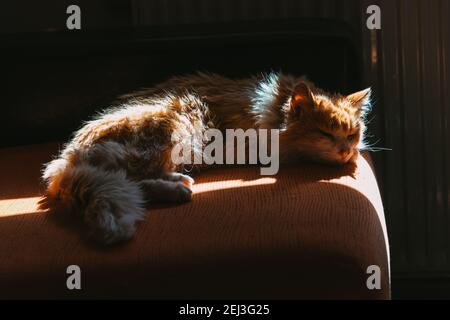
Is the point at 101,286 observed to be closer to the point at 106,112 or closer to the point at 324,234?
the point at 324,234

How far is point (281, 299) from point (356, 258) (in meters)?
0.18

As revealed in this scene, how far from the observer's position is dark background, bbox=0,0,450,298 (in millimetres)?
2336

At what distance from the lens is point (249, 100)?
84.4 inches

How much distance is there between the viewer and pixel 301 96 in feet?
6.55

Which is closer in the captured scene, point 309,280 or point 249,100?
point 309,280

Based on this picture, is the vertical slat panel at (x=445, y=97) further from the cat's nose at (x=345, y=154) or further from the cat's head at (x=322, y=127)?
the cat's nose at (x=345, y=154)

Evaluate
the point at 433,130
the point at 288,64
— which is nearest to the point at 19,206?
the point at 288,64

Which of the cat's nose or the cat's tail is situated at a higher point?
the cat's nose

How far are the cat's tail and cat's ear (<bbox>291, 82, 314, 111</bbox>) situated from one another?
567mm

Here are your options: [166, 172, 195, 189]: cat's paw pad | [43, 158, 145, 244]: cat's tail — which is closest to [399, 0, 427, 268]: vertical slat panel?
[166, 172, 195, 189]: cat's paw pad

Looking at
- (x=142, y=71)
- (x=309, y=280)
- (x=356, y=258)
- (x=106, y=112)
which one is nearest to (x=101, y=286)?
(x=309, y=280)

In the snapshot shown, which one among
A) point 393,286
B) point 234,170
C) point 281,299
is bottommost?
point 393,286

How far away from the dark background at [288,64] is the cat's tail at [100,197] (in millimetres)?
690

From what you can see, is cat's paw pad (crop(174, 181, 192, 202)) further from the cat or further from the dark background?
the dark background
